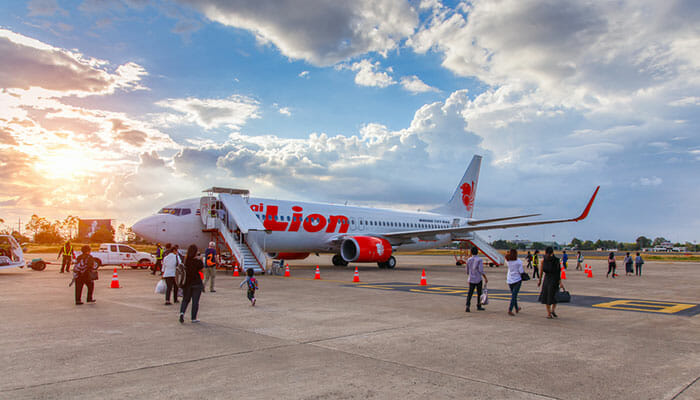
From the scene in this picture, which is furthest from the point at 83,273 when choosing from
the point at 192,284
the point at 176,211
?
the point at 176,211

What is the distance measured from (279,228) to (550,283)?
16435 mm

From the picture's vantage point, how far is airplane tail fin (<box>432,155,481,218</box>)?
38.9 meters

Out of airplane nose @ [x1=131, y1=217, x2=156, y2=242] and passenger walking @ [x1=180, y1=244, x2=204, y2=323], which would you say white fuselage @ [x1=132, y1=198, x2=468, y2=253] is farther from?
passenger walking @ [x1=180, y1=244, x2=204, y2=323]

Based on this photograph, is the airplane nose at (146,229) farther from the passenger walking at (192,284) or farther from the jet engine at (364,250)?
the passenger walking at (192,284)

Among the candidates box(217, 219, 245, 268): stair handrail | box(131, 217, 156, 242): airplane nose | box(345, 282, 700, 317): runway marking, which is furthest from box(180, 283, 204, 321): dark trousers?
box(131, 217, 156, 242): airplane nose

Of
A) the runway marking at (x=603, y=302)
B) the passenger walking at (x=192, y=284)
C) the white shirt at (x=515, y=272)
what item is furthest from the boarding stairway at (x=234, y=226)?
the white shirt at (x=515, y=272)

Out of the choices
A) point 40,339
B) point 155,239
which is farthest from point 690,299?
point 155,239

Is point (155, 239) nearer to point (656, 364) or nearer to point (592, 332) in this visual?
point (592, 332)

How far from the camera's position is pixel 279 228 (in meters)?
24.3

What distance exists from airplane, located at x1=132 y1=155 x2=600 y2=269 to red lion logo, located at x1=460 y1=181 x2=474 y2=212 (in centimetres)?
804

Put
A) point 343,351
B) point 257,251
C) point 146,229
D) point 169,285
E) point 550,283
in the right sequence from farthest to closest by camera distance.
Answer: point 257,251 < point 146,229 < point 169,285 < point 550,283 < point 343,351

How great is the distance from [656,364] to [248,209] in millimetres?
19316

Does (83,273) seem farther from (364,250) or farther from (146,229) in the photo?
(364,250)

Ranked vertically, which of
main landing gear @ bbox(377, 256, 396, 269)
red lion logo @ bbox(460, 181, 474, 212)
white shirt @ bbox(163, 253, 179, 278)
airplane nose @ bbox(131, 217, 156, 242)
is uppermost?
red lion logo @ bbox(460, 181, 474, 212)
